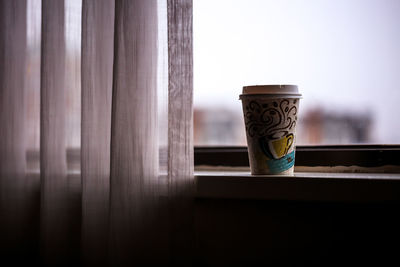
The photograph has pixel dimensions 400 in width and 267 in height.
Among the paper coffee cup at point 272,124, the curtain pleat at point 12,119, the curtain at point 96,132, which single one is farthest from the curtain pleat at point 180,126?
the curtain pleat at point 12,119

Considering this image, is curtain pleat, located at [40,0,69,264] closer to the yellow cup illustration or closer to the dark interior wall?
the dark interior wall

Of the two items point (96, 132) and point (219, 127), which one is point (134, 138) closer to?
point (96, 132)

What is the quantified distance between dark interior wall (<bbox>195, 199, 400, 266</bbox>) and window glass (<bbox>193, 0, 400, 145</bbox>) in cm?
19

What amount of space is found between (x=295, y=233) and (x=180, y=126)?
0.31 metres

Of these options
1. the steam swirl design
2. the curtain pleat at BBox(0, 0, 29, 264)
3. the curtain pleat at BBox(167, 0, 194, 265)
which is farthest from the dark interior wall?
the curtain pleat at BBox(0, 0, 29, 264)

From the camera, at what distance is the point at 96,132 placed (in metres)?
0.86

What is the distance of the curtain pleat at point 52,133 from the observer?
89 cm

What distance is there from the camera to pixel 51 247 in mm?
889

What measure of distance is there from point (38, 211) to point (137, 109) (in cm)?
35

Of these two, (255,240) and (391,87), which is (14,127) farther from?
(391,87)

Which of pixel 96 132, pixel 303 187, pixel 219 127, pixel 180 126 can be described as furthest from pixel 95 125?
pixel 303 187

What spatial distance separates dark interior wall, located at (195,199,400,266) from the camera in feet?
2.58

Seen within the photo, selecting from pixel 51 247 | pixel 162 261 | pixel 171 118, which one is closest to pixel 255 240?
pixel 162 261

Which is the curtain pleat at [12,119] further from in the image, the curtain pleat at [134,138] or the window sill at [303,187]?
the window sill at [303,187]
